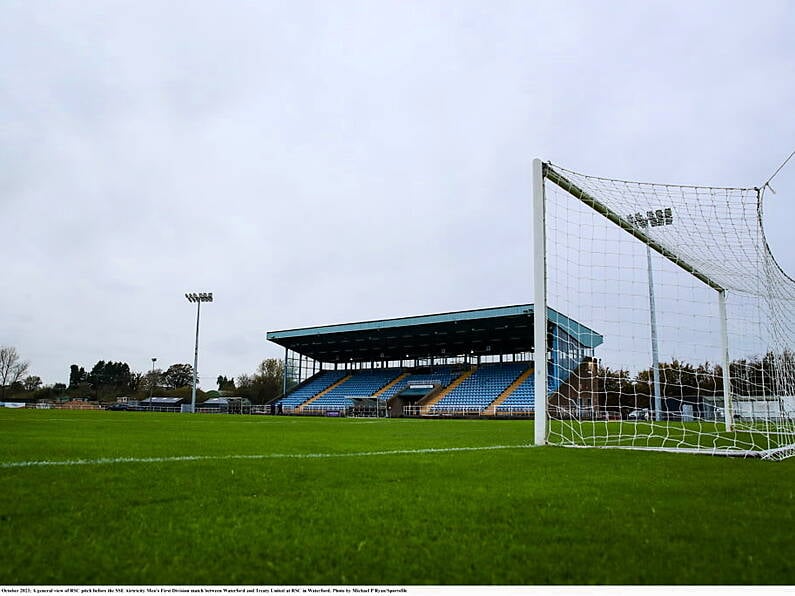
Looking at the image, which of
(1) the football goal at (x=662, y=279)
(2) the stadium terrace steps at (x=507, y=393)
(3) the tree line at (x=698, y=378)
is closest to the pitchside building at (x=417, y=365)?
(2) the stadium terrace steps at (x=507, y=393)

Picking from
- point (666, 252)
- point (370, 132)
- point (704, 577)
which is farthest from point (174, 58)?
point (704, 577)

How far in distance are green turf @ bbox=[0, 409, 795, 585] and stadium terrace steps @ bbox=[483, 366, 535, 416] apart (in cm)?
3550

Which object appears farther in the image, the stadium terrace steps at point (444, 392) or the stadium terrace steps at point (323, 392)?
the stadium terrace steps at point (323, 392)

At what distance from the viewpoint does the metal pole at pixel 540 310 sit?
33.3 ft

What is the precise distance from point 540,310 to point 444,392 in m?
38.3

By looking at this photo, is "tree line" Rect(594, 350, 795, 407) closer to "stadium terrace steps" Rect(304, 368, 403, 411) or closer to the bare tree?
"stadium terrace steps" Rect(304, 368, 403, 411)

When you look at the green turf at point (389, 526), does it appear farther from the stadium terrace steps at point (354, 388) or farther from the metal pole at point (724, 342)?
the stadium terrace steps at point (354, 388)

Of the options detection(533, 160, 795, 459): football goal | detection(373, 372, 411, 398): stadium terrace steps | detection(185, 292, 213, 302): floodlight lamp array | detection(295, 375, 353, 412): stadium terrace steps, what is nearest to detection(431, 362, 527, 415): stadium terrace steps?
detection(373, 372, 411, 398): stadium terrace steps

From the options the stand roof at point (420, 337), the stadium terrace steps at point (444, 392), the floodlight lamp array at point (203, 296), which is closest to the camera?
the stand roof at point (420, 337)

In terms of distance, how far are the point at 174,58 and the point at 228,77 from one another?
1.87 meters

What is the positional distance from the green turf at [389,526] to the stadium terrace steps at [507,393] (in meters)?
35.5

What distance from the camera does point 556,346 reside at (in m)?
14.1

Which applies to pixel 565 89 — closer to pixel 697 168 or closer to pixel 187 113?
pixel 697 168

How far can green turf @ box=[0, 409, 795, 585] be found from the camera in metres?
2.57
